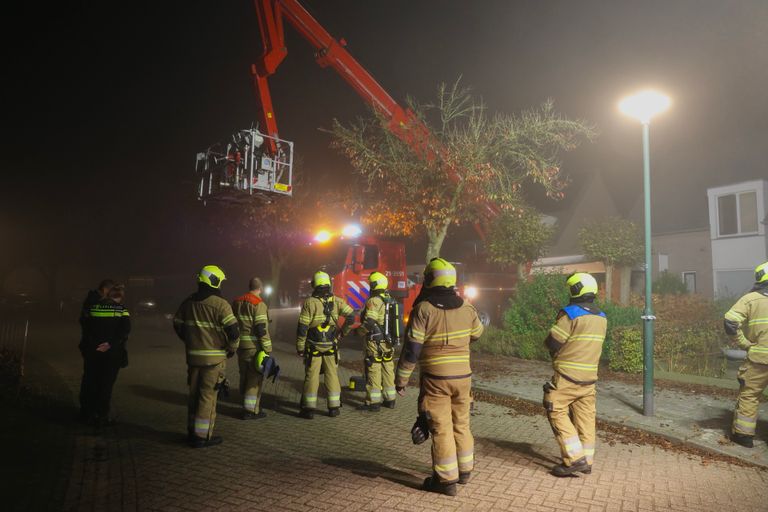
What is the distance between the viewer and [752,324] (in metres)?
5.61

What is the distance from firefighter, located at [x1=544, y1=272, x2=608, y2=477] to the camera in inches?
184

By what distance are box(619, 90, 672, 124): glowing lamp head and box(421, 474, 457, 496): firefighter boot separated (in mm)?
5194

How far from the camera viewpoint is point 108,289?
6633 millimetres

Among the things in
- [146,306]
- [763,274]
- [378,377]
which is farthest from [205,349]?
[146,306]

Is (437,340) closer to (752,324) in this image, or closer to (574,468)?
(574,468)

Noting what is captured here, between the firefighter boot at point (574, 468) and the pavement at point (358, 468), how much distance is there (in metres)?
0.08

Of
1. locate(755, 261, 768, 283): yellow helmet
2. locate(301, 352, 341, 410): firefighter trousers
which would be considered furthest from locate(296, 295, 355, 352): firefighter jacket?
locate(755, 261, 768, 283): yellow helmet

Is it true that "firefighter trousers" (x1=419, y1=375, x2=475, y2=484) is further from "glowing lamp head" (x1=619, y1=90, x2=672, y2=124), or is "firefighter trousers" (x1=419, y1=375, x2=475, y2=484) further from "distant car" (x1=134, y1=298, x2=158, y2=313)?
"distant car" (x1=134, y1=298, x2=158, y2=313)

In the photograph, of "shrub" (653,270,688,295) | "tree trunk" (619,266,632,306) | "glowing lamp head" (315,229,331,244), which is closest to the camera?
"glowing lamp head" (315,229,331,244)

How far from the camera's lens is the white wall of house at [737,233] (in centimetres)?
2006

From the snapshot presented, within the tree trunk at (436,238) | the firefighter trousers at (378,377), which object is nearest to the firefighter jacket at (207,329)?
the firefighter trousers at (378,377)

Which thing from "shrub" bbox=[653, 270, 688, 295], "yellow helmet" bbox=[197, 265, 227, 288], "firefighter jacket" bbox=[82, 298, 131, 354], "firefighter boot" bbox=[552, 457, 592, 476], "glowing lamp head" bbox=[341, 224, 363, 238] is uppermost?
"glowing lamp head" bbox=[341, 224, 363, 238]

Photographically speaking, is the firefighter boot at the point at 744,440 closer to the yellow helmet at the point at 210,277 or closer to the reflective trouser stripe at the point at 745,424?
the reflective trouser stripe at the point at 745,424

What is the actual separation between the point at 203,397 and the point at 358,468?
1.80 m
